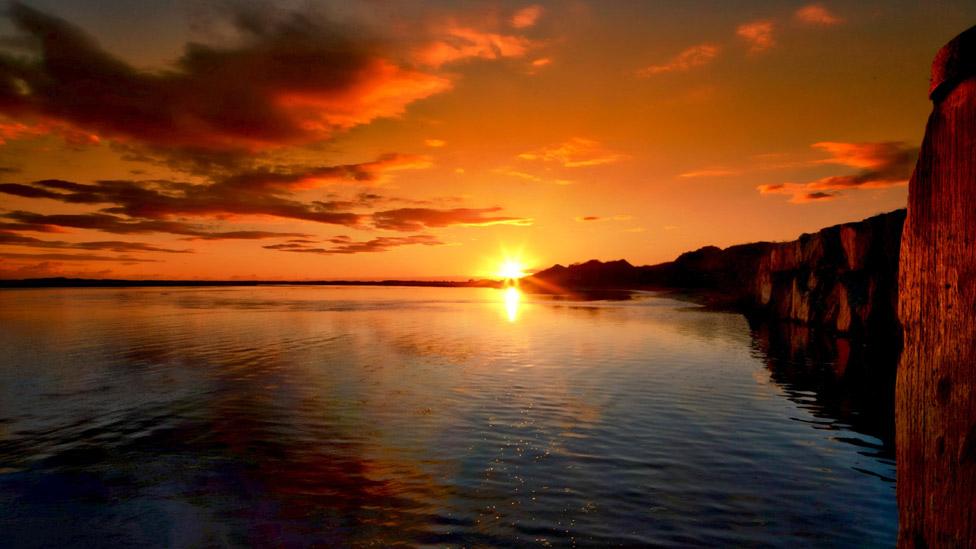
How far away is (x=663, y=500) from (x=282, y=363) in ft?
65.4

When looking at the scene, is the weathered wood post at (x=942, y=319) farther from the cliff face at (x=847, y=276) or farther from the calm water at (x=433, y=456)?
the cliff face at (x=847, y=276)

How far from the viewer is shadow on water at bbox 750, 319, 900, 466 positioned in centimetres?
1475

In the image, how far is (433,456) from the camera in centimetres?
1164

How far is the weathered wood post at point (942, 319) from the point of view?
112 inches

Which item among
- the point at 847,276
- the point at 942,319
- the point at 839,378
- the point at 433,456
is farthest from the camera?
the point at 847,276

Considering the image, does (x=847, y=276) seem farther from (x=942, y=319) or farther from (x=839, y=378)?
(x=942, y=319)

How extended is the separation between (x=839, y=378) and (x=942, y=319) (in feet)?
71.4

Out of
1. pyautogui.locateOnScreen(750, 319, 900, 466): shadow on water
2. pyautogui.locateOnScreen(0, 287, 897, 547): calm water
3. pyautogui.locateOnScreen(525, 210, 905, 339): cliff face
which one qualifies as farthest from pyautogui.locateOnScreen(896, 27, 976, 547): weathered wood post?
pyautogui.locateOnScreen(525, 210, 905, 339): cliff face

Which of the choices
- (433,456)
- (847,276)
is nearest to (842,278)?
(847,276)

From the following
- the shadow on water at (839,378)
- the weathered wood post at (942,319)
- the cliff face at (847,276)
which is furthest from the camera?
the cliff face at (847,276)

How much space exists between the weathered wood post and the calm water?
16.8 feet

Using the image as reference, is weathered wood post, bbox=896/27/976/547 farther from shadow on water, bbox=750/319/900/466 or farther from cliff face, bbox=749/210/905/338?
cliff face, bbox=749/210/905/338

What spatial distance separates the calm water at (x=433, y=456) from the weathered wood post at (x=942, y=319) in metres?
5.11

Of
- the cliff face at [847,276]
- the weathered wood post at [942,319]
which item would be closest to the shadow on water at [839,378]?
the cliff face at [847,276]
